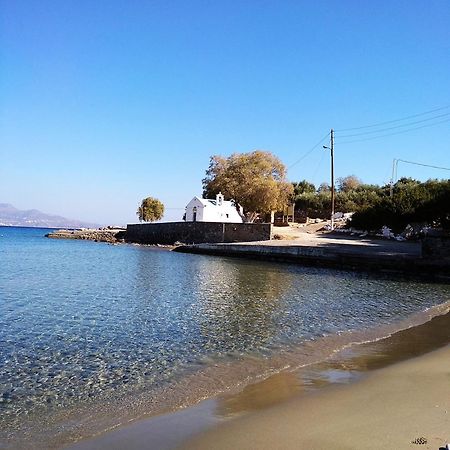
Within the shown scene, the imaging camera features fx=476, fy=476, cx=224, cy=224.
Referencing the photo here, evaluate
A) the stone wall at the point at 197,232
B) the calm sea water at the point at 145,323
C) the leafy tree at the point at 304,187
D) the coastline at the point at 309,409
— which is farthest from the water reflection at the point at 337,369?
the leafy tree at the point at 304,187

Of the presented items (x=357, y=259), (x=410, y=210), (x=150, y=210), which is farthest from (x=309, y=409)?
(x=150, y=210)

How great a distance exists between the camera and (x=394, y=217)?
141 feet

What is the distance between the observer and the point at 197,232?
5081 centimetres

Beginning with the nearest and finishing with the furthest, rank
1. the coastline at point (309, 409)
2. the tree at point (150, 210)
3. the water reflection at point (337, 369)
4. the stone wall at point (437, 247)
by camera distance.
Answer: the coastline at point (309, 409) → the water reflection at point (337, 369) → the stone wall at point (437, 247) → the tree at point (150, 210)

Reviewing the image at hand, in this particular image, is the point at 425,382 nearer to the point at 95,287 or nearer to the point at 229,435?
the point at 229,435

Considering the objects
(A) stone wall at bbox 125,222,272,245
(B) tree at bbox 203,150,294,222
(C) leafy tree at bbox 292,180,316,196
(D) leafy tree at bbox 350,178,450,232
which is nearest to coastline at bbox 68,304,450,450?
(D) leafy tree at bbox 350,178,450,232

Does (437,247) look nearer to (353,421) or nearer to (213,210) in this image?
(353,421)

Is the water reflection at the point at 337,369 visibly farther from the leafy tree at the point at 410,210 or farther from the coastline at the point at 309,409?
the leafy tree at the point at 410,210

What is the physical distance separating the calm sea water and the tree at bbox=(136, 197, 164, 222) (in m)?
63.1

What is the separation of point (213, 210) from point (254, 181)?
610 centimetres

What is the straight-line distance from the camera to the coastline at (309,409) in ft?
13.9

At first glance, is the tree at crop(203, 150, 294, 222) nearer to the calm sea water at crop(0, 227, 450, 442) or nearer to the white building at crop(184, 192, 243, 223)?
the white building at crop(184, 192, 243, 223)

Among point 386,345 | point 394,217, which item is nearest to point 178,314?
point 386,345

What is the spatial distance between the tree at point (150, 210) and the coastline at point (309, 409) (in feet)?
255
